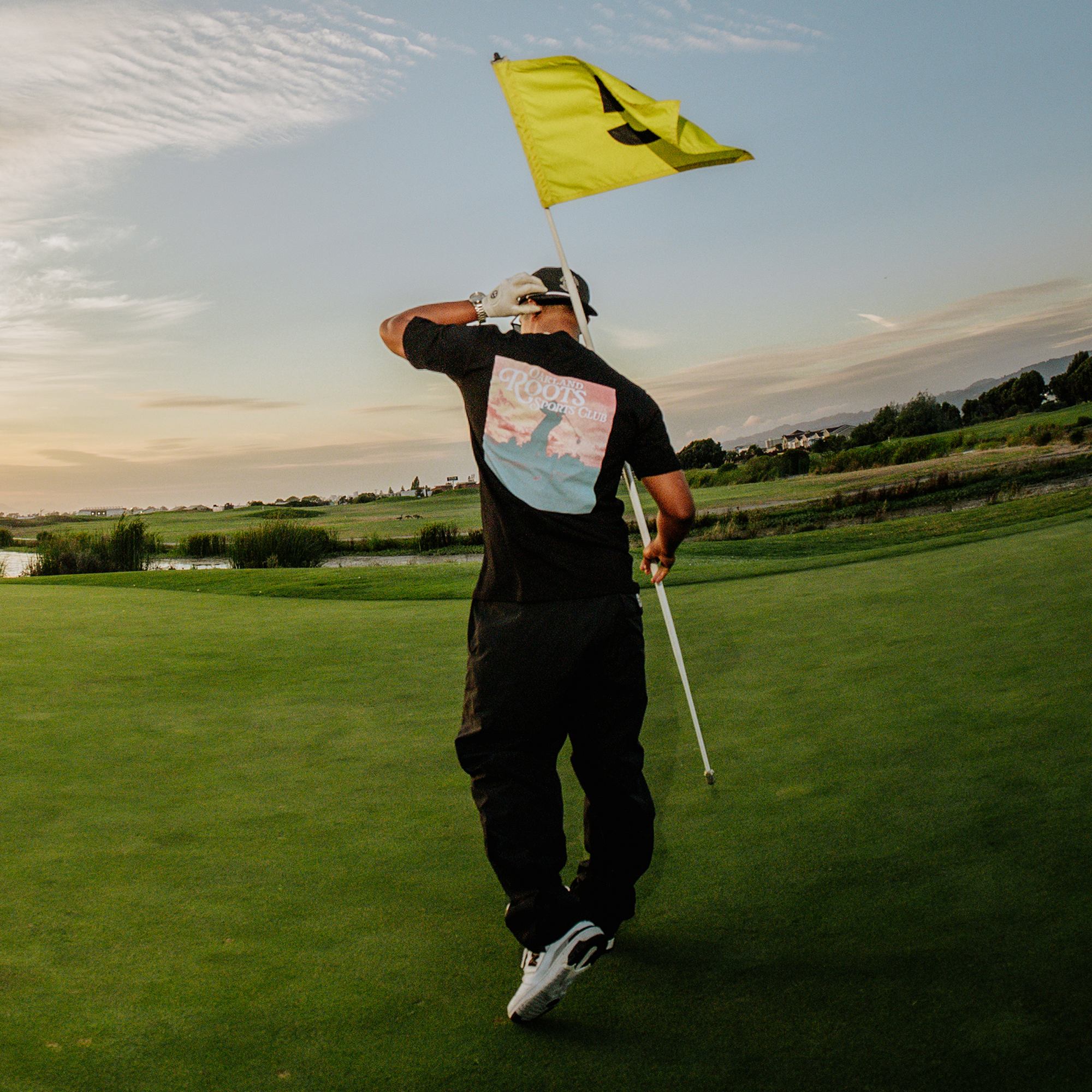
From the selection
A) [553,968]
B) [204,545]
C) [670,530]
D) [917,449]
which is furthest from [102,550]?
[553,968]

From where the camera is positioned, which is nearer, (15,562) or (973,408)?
(15,562)

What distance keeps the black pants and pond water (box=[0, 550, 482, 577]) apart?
528 inches

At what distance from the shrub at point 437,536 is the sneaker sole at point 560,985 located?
770 inches

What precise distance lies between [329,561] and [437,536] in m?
2.50

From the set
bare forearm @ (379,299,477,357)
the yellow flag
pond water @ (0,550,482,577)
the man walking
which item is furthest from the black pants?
pond water @ (0,550,482,577)

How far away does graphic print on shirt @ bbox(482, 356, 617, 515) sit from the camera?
91.8 inches

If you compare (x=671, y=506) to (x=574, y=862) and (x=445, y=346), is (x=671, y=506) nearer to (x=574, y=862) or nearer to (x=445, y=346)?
(x=445, y=346)

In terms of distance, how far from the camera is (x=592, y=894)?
2.36 meters

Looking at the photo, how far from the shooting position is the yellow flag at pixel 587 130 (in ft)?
10.5

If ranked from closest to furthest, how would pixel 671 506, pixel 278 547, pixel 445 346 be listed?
1. pixel 445 346
2. pixel 671 506
3. pixel 278 547

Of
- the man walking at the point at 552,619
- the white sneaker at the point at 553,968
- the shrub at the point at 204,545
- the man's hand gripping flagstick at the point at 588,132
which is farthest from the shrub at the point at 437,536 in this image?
the white sneaker at the point at 553,968

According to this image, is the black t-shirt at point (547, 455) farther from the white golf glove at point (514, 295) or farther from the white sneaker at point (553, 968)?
the white sneaker at point (553, 968)

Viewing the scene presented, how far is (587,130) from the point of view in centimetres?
325

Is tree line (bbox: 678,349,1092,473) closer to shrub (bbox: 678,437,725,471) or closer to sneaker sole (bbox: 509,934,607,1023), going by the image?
shrub (bbox: 678,437,725,471)
